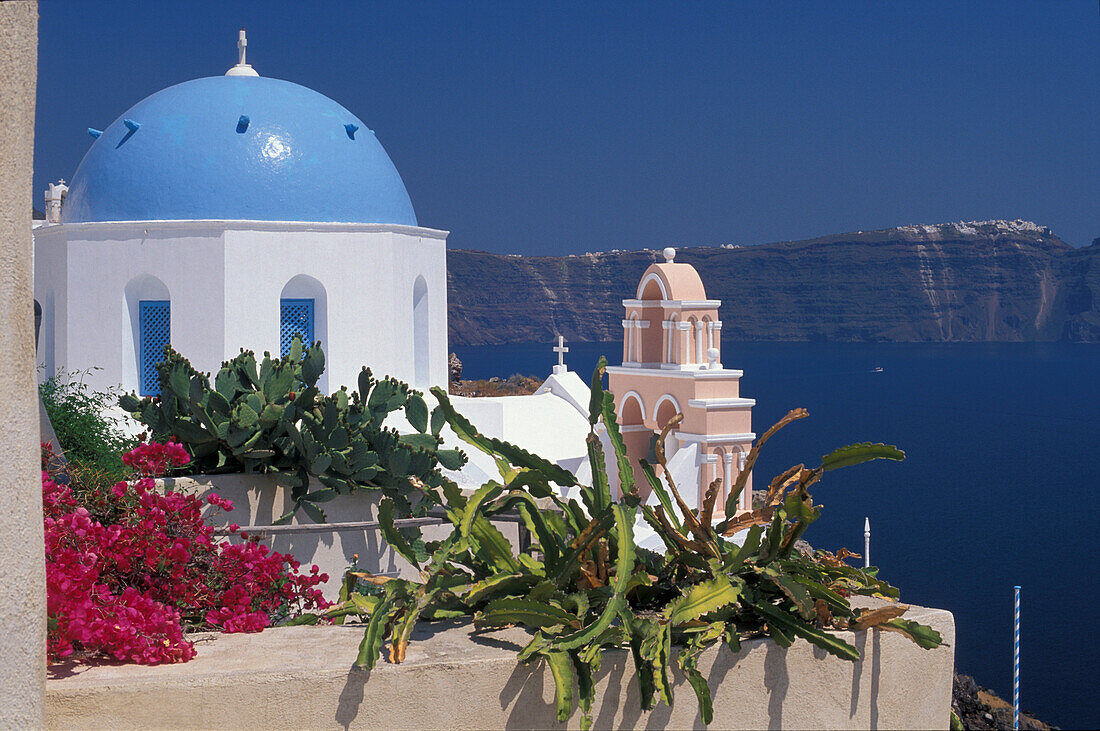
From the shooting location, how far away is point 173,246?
12.1 meters

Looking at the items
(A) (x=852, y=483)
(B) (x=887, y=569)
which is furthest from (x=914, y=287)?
(B) (x=887, y=569)

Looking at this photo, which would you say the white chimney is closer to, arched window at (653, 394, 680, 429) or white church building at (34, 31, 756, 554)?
white church building at (34, 31, 756, 554)

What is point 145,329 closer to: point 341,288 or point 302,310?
point 302,310

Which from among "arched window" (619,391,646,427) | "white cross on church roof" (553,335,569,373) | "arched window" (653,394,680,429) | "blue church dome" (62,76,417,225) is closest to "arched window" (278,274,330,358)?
"blue church dome" (62,76,417,225)

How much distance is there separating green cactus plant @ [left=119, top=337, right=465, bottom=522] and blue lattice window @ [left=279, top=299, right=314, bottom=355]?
4539 millimetres

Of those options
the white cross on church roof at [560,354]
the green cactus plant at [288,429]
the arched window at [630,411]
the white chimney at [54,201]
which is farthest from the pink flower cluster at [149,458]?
the arched window at [630,411]

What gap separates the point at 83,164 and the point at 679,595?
11816mm

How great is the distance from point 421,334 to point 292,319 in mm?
1812

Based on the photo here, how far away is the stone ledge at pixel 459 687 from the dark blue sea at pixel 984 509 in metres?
24.6

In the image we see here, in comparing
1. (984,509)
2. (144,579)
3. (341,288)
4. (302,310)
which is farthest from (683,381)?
(984,509)

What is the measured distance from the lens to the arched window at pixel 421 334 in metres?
13.6

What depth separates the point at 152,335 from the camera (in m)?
12.5

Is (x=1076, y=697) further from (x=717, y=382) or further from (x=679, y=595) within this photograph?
(x=679, y=595)

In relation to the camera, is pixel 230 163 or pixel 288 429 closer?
pixel 288 429
